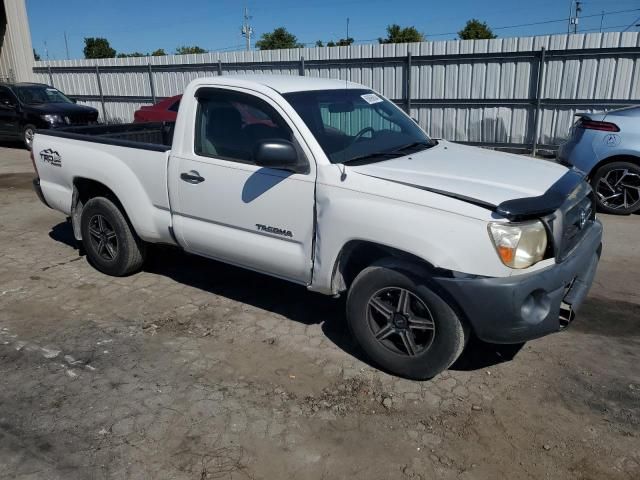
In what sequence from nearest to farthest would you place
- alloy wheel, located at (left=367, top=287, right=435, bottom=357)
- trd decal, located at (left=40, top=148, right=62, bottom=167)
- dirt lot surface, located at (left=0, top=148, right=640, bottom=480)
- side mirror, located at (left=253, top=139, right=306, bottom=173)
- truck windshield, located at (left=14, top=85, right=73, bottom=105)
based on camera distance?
1. dirt lot surface, located at (left=0, top=148, right=640, bottom=480)
2. alloy wheel, located at (left=367, top=287, right=435, bottom=357)
3. side mirror, located at (left=253, top=139, right=306, bottom=173)
4. trd decal, located at (left=40, top=148, right=62, bottom=167)
5. truck windshield, located at (left=14, top=85, right=73, bottom=105)

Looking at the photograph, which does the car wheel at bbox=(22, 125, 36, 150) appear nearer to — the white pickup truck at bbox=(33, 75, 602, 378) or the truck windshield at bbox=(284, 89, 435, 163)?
the white pickup truck at bbox=(33, 75, 602, 378)

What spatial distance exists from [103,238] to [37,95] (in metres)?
11.4

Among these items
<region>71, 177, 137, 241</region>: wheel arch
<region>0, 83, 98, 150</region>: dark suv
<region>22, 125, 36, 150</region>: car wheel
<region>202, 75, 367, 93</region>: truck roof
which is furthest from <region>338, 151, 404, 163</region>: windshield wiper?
<region>22, 125, 36, 150</region>: car wheel

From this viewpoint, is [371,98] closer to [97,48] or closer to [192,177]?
[192,177]

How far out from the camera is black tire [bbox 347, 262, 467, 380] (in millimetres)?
3262

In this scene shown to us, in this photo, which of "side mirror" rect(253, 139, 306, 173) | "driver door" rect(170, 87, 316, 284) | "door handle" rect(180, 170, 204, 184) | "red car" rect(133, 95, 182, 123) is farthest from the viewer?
"red car" rect(133, 95, 182, 123)

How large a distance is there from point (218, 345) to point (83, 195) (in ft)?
7.95

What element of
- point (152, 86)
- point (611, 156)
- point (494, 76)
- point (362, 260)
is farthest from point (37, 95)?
point (362, 260)

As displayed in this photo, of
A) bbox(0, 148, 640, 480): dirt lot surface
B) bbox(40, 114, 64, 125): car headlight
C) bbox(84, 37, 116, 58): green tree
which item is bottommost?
bbox(0, 148, 640, 480): dirt lot surface

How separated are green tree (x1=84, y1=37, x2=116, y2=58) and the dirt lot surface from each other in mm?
71307

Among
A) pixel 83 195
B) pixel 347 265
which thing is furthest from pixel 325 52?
pixel 347 265

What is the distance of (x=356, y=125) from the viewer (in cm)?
439

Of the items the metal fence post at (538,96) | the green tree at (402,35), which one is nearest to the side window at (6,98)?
the metal fence post at (538,96)

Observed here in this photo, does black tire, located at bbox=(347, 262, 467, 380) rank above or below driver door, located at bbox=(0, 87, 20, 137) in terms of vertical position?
below
